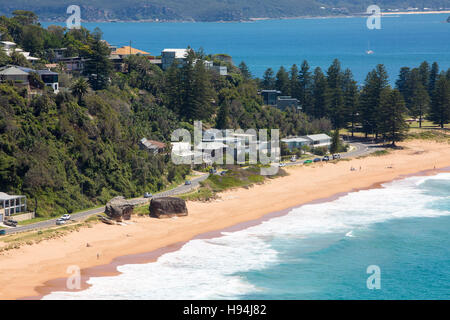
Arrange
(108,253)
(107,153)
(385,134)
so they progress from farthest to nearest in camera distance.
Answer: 1. (385,134)
2. (107,153)
3. (108,253)

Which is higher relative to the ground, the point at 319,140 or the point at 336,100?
the point at 336,100

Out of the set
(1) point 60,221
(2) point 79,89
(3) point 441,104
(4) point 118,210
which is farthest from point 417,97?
(1) point 60,221

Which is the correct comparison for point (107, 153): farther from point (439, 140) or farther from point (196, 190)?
point (439, 140)

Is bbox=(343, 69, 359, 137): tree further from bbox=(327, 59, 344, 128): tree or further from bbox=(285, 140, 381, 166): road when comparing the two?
bbox=(285, 140, 381, 166): road

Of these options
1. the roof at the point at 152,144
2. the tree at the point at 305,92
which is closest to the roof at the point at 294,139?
the tree at the point at 305,92

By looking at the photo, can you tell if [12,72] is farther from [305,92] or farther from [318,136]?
[305,92]

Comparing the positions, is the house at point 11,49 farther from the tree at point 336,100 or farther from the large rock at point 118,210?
the tree at point 336,100

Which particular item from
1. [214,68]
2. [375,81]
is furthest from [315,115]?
[214,68]
